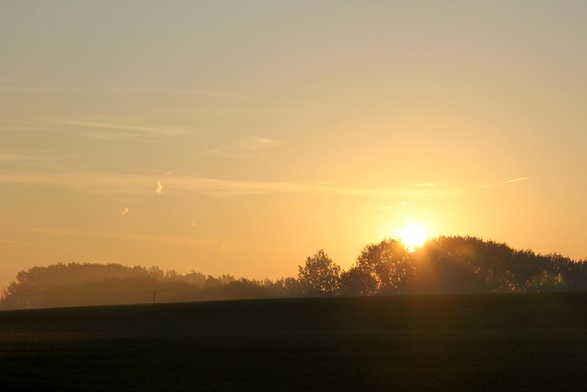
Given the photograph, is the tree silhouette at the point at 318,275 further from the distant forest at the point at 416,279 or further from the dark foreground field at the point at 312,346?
the dark foreground field at the point at 312,346

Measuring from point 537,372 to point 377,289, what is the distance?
363 feet

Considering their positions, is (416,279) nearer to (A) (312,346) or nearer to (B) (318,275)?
(B) (318,275)

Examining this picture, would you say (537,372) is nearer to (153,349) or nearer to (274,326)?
(153,349)

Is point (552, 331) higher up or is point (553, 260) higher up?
point (553, 260)

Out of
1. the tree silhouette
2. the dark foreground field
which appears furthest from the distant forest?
the dark foreground field

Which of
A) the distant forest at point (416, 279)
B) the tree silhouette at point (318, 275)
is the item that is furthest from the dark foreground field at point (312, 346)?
the tree silhouette at point (318, 275)

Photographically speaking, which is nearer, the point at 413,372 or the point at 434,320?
the point at 413,372

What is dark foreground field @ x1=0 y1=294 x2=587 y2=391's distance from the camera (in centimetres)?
2556

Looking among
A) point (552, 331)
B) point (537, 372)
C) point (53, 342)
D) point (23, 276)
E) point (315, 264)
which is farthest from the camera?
point (23, 276)

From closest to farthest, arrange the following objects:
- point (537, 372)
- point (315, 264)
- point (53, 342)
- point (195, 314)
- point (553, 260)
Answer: point (537, 372)
point (53, 342)
point (195, 314)
point (553, 260)
point (315, 264)

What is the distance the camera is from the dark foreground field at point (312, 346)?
25.6 meters

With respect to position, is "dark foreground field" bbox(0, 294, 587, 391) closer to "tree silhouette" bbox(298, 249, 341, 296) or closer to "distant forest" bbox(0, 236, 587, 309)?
"distant forest" bbox(0, 236, 587, 309)

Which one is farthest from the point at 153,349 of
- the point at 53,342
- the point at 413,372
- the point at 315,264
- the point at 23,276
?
the point at 23,276

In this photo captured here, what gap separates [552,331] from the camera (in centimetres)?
4075
